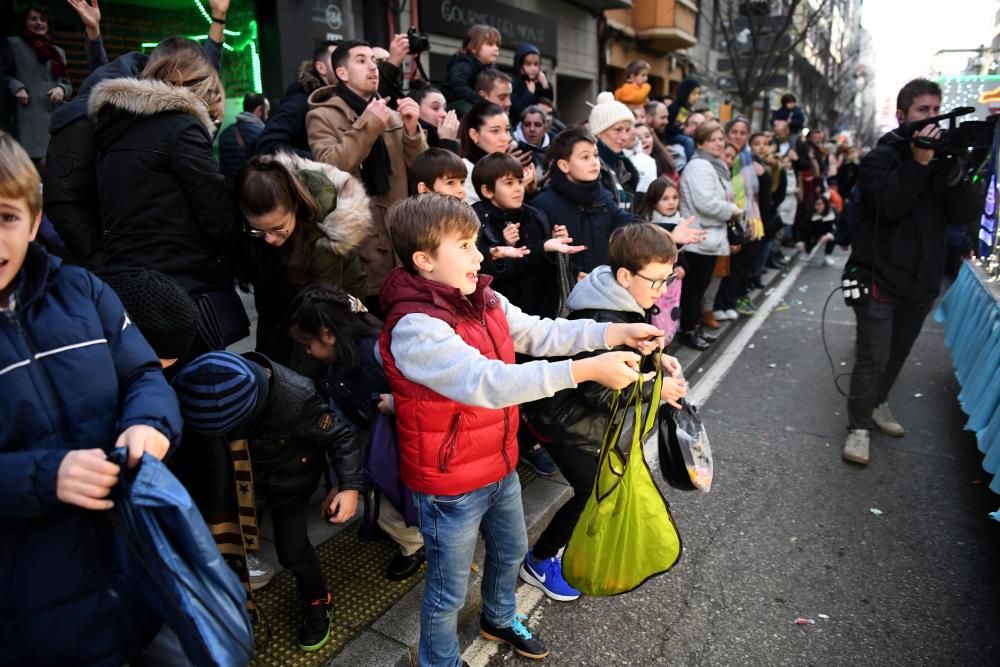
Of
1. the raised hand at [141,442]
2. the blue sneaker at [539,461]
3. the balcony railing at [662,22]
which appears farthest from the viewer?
the balcony railing at [662,22]

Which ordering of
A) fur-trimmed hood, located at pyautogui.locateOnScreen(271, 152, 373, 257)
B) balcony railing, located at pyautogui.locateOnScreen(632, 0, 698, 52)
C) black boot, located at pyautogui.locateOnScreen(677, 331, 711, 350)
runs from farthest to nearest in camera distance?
balcony railing, located at pyautogui.locateOnScreen(632, 0, 698, 52)
black boot, located at pyautogui.locateOnScreen(677, 331, 711, 350)
fur-trimmed hood, located at pyautogui.locateOnScreen(271, 152, 373, 257)

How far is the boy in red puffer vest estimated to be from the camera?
179 centimetres

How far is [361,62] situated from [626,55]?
16.1 metres

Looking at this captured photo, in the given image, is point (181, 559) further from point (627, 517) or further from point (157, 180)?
point (157, 180)

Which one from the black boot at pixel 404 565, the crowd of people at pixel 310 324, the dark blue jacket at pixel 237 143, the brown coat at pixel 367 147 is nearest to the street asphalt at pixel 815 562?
the black boot at pixel 404 565

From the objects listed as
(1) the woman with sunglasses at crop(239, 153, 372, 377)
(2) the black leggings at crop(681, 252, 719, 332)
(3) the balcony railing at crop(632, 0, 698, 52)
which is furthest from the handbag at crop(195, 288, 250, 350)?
(3) the balcony railing at crop(632, 0, 698, 52)

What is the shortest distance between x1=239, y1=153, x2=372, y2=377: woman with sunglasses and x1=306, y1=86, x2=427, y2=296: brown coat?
0.32 metres

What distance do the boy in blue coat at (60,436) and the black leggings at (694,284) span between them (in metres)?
5.18

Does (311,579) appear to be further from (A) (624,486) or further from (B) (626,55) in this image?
(B) (626,55)

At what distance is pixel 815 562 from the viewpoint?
3.08m

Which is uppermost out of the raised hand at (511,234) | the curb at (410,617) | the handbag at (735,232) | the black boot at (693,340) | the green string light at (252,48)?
the green string light at (252,48)

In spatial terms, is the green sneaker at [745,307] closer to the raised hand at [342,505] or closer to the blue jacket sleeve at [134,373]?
the raised hand at [342,505]

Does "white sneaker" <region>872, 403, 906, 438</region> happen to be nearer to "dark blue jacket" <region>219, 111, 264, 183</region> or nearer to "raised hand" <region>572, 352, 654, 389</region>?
"raised hand" <region>572, 352, 654, 389</region>

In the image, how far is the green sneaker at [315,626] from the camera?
7.76 ft
